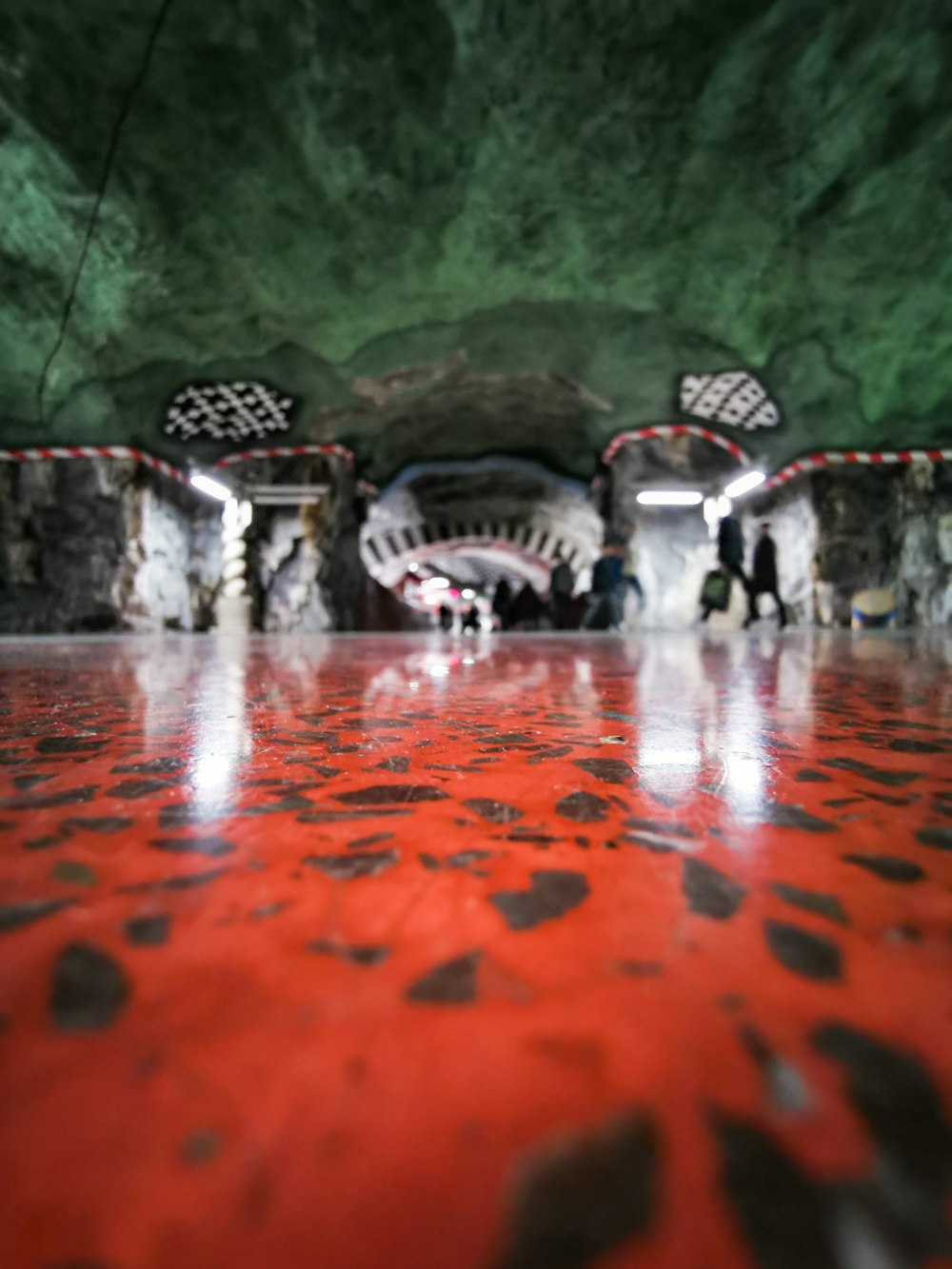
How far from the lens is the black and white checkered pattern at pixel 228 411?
556 centimetres

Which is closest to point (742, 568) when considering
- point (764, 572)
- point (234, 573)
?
point (764, 572)

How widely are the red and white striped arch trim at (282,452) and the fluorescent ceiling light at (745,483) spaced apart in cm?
421

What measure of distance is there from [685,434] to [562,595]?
2271mm

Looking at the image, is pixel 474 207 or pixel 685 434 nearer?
pixel 474 207

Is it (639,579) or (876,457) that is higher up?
(876,457)

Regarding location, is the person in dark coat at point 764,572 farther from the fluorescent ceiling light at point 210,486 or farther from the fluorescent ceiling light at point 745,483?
the fluorescent ceiling light at point 210,486

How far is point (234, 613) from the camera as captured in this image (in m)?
6.52

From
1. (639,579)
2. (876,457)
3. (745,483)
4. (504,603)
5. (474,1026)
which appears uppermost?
(876,457)

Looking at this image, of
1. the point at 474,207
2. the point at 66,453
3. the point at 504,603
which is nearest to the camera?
the point at 474,207

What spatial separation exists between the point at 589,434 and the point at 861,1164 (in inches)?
285

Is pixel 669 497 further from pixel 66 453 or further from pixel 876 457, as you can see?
pixel 66 453

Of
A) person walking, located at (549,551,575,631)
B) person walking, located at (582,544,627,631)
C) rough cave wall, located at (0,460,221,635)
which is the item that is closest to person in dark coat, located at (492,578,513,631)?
person walking, located at (549,551,575,631)

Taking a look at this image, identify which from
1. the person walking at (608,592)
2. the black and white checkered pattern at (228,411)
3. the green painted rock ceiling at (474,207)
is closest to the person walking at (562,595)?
Answer: the person walking at (608,592)

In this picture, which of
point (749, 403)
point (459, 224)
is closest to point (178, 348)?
point (459, 224)
